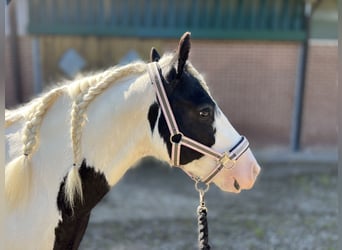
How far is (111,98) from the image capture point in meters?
1.74

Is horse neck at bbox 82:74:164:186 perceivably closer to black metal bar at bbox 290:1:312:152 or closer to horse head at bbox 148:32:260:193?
horse head at bbox 148:32:260:193

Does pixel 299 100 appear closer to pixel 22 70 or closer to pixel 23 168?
pixel 22 70

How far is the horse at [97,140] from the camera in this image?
1693mm

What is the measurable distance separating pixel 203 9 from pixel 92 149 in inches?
269

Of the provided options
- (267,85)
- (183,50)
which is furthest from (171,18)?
(183,50)

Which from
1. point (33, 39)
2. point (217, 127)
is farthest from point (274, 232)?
point (33, 39)

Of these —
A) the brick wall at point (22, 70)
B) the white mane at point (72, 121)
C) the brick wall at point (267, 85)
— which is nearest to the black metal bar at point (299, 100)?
the brick wall at point (267, 85)

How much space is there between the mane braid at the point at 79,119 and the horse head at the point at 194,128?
20 centimetres

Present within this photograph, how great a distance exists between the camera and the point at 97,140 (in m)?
→ 1.71

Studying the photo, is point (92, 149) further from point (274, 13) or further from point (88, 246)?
point (274, 13)

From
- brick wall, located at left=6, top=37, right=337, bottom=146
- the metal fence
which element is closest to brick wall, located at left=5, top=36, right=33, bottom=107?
brick wall, located at left=6, top=37, right=337, bottom=146

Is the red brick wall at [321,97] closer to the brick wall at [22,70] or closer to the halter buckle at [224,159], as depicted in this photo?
the brick wall at [22,70]

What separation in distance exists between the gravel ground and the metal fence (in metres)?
2.58

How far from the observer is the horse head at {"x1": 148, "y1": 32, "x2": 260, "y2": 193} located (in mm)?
1722
